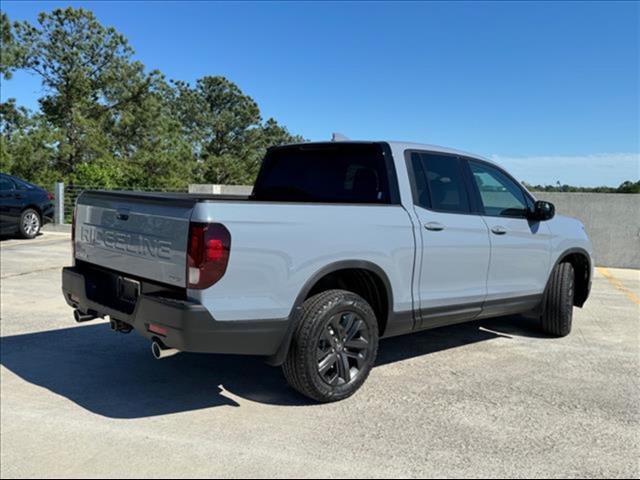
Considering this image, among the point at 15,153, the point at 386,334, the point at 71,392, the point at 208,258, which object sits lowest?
the point at 71,392

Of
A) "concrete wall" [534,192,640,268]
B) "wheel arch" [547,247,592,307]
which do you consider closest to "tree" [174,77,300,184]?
"concrete wall" [534,192,640,268]

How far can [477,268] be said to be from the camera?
486cm

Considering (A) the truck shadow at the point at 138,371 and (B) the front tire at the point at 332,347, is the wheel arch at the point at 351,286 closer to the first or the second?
(B) the front tire at the point at 332,347

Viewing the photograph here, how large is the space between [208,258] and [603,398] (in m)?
3.11

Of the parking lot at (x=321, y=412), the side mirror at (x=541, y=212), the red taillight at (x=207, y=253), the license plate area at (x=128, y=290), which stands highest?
the side mirror at (x=541, y=212)

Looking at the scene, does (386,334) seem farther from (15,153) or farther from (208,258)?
(15,153)

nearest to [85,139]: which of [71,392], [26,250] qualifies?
[26,250]

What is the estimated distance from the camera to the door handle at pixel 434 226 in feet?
14.6

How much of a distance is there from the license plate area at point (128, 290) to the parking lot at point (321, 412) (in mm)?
733

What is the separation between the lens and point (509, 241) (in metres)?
5.16

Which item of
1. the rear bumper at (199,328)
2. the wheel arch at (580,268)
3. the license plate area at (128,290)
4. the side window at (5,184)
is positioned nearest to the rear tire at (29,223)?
the side window at (5,184)

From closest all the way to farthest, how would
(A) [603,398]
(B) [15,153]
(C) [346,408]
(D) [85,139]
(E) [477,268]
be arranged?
1. (C) [346,408]
2. (A) [603,398]
3. (E) [477,268]
4. (B) [15,153]
5. (D) [85,139]

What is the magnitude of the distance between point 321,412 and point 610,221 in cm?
1087

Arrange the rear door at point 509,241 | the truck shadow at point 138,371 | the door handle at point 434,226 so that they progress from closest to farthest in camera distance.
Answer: the truck shadow at point 138,371 → the door handle at point 434,226 → the rear door at point 509,241
